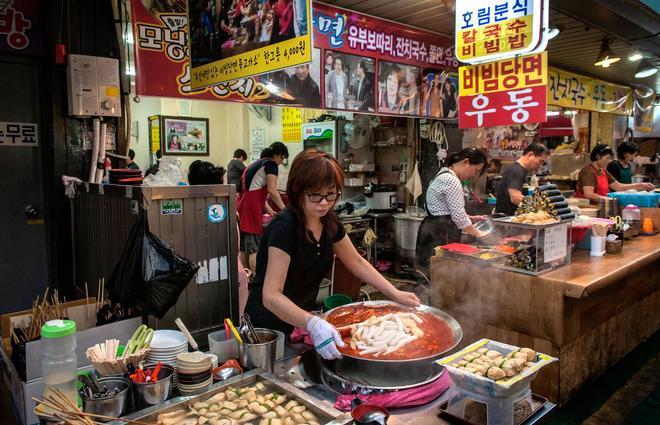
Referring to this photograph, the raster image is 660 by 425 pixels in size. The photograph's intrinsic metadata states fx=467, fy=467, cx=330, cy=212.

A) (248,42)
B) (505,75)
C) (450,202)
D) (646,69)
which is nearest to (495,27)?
(505,75)

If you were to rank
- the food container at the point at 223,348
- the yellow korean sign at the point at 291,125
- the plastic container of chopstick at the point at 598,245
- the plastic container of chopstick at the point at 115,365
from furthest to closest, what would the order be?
the yellow korean sign at the point at 291,125
the plastic container of chopstick at the point at 598,245
the food container at the point at 223,348
the plastic container of chopstick at the point at 115,365

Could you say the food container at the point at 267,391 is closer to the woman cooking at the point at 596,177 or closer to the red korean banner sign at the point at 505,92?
the red korean banner sign at the point at 505,92

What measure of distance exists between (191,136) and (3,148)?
6.15 metres

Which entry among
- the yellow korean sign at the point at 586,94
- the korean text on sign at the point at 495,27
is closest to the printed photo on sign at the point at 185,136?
the korean text on sign at the point at 495,27

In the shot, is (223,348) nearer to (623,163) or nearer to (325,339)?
(325,339)

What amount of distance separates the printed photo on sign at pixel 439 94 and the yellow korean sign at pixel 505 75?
1810mm

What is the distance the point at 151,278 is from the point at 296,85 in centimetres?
367

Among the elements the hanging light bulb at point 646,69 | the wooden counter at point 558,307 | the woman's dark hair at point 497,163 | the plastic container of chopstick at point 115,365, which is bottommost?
the wooden counter at point 558,307

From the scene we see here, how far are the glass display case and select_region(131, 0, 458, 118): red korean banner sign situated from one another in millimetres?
2755

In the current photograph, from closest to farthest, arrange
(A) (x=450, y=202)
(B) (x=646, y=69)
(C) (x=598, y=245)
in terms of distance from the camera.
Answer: (C) (x=598, y=245), (A) (x=450, y=202), (B) (x=646, y=69)

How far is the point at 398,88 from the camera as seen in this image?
6.76 meters

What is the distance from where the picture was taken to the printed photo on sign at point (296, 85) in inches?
212

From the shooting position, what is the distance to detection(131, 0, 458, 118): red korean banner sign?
14.7 feet

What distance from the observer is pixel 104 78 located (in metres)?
4.27
